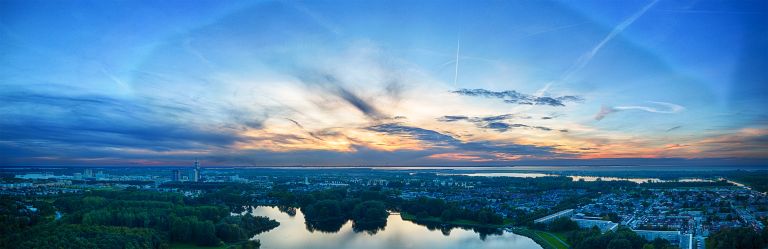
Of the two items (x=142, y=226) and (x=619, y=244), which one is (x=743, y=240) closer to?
(x=619, y=244)

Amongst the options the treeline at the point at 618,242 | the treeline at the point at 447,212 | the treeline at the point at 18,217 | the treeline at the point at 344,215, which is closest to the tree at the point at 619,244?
the treeline at the point at 618,242

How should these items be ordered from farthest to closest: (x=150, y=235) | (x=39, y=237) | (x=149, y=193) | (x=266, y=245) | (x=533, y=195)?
Answer: 1. (x=533, y=195)
2. (x=149, y=193)
3. (x=266, y=245)
4. (x=150, y=235)
5. (x=39, y=237)

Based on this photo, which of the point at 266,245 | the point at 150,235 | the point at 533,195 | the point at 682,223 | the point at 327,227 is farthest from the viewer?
the point at 533,195

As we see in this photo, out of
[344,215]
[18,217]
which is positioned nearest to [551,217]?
[344,215]


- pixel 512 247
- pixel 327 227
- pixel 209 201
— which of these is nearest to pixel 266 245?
pixel 327 227

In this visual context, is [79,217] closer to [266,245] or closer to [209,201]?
[266,245]
